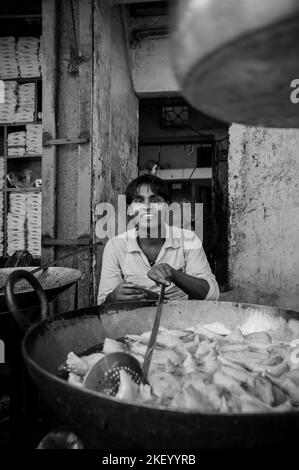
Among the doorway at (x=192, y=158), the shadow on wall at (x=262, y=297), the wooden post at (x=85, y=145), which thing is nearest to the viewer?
the wooden post at (x=85, y=145)

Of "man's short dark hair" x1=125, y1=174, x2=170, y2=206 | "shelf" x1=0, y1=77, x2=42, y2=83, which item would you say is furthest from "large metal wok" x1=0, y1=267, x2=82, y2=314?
"shelf" x1=0, y1=77, x2=42, y2=83

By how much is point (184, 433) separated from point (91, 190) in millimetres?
3425

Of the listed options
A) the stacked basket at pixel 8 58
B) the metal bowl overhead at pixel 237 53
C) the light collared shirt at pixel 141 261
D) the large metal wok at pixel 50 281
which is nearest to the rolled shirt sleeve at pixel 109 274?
the light collared shirt at pixel 141 261

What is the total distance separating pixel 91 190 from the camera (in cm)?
413

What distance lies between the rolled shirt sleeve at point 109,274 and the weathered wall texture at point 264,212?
1718 mm

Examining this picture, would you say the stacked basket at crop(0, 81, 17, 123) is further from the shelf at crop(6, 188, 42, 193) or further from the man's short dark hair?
the man's short dark hair

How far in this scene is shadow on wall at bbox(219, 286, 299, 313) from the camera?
4.21 metres

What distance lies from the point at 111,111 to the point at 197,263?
2.44m

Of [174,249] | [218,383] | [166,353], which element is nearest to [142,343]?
[166,353]

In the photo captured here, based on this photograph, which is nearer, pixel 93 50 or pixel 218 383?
pixel 218 383

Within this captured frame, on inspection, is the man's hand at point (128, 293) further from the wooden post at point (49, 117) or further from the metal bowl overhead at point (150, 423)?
the wooden post at point (49, 117)

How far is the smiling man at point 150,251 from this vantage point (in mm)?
3174

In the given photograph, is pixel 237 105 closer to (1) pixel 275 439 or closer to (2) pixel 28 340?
(1) pixel 275 439
